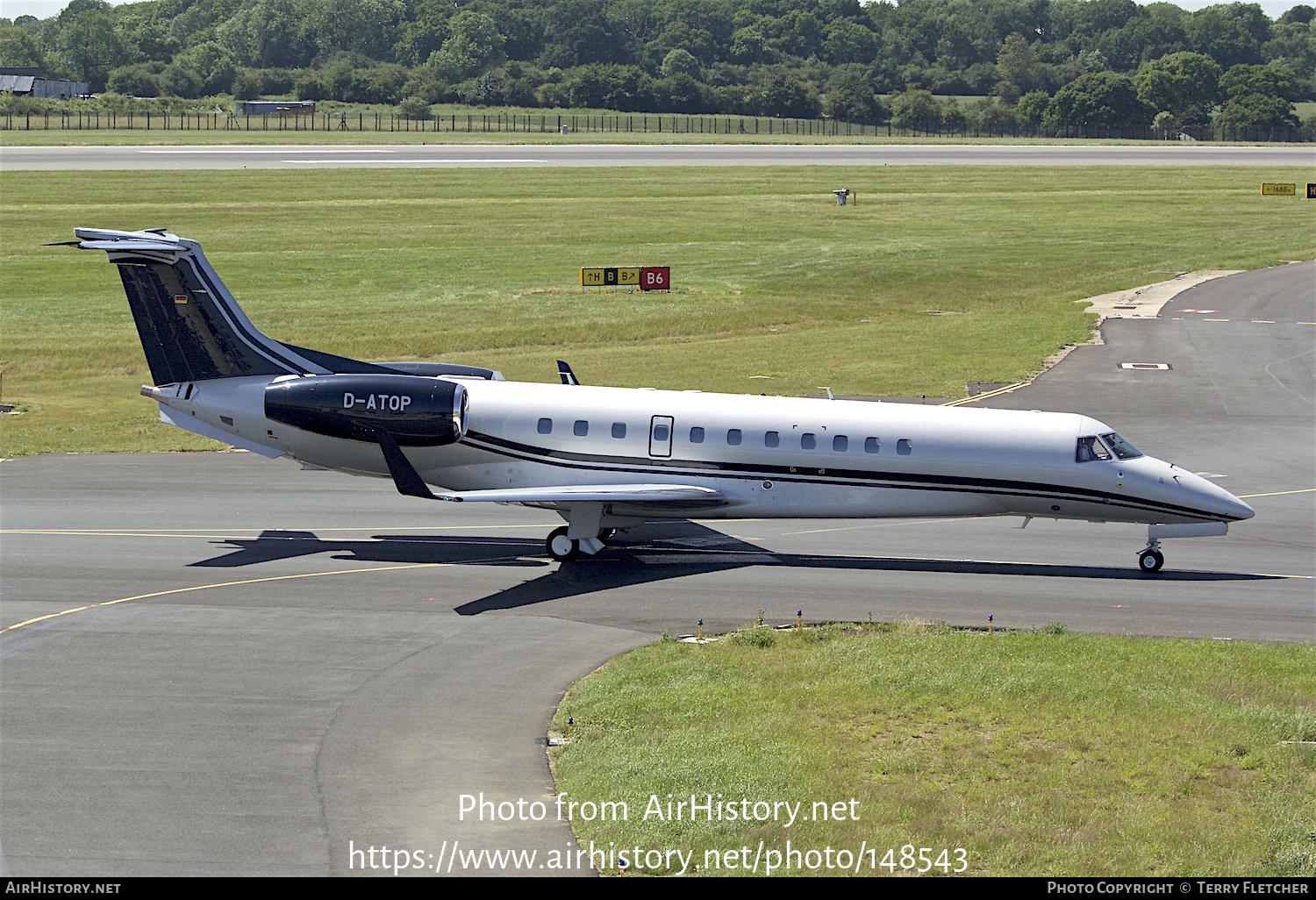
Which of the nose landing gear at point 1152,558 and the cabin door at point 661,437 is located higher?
the cabin door at point 661,437

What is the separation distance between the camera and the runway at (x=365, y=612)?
17453mm

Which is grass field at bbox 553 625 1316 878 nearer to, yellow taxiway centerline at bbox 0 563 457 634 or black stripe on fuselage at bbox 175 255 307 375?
yellow taxiway centerline at bbox 0 563 457 634

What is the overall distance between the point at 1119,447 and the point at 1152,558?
8.23ft

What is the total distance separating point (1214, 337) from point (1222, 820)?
47.2 metres

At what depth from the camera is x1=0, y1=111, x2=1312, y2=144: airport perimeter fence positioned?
173875mm

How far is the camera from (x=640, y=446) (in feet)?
97.7

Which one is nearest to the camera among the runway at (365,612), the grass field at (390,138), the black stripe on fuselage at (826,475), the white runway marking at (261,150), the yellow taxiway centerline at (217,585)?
the runway at (365,612)

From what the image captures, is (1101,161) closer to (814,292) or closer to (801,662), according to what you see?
(814,292)

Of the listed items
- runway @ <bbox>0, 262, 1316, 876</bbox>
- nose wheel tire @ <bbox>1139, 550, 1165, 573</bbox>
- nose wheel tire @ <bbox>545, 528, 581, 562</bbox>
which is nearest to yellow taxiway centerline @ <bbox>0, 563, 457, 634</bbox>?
runway @ <bbox>0, 262, 1316, 876</bbox>

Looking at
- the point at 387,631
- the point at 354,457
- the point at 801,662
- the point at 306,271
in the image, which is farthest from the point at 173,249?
the point at 306,271

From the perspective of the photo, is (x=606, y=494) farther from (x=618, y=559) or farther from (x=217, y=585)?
(x=217, y=585)

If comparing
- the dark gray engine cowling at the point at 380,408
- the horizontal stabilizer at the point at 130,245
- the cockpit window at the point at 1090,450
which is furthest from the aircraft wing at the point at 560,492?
the cockpit window at the point at 1090,450

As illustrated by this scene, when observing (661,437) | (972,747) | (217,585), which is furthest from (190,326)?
(972,747)

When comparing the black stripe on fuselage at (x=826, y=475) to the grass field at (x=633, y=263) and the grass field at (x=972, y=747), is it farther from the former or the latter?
the grass field at (x=633, y=263)
